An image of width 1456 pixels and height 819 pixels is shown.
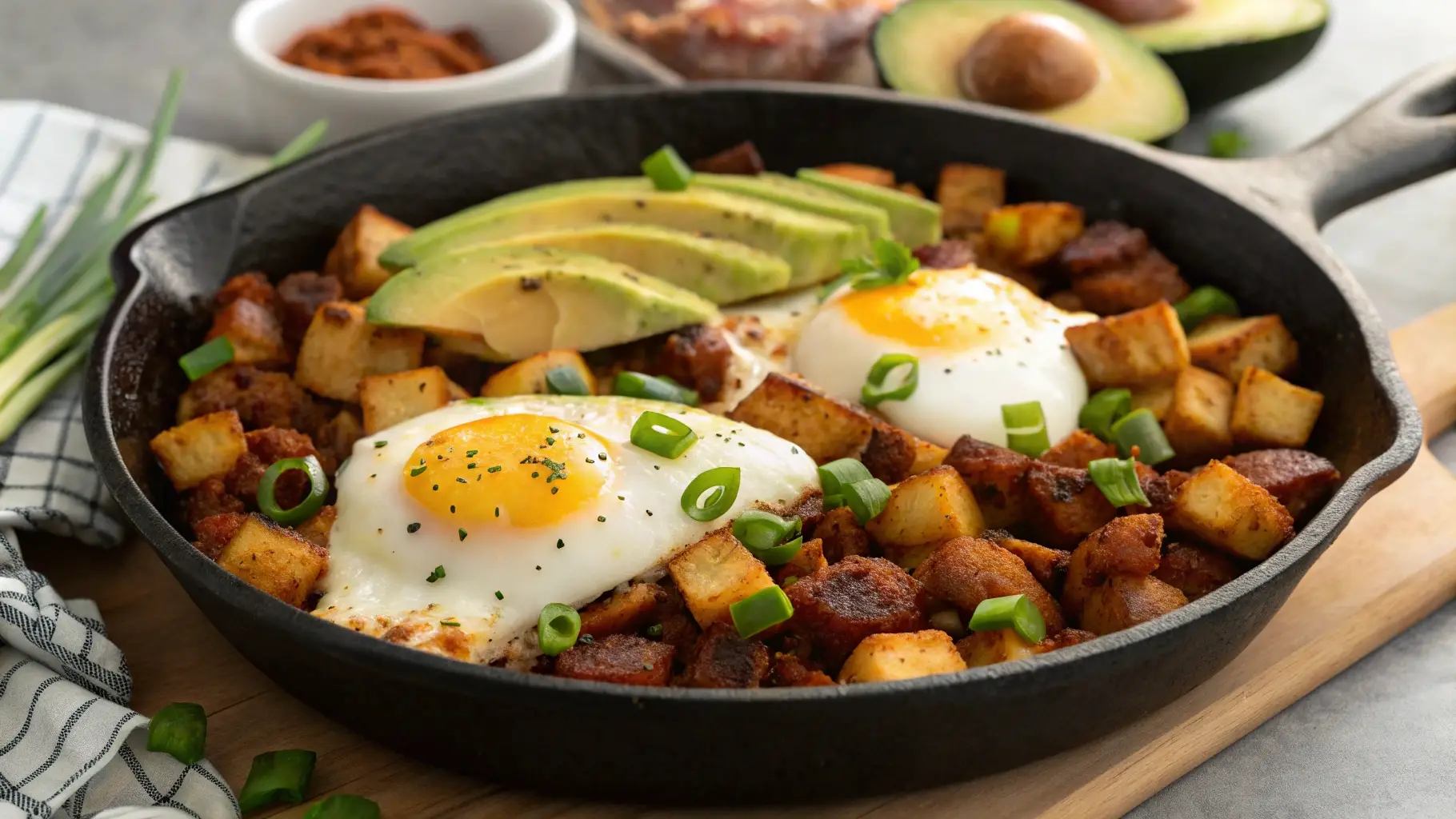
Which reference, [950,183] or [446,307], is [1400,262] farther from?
[446,307]

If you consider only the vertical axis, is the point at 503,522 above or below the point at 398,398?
above

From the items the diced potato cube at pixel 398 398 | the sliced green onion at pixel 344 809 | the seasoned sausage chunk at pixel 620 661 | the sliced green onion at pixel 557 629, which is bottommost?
the sliced green onion at pixel 344 809

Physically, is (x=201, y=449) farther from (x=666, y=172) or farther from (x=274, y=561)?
(x=666, y=172)

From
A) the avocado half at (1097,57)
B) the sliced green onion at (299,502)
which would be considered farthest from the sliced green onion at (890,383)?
the avocado half at (1097,57)

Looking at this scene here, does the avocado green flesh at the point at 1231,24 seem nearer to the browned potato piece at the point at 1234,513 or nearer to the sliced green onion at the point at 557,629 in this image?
the browned potato piece at the point at 1234,513

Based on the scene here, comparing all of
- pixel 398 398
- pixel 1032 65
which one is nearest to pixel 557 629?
pixel 398 398

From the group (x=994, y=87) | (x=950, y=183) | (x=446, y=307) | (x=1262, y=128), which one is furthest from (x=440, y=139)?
(x=1262, y=128)
